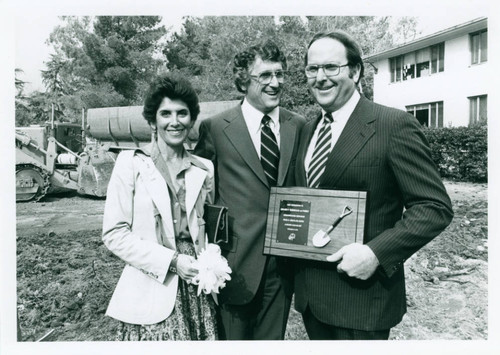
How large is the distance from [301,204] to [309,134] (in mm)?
464

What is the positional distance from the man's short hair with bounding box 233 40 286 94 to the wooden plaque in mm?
853

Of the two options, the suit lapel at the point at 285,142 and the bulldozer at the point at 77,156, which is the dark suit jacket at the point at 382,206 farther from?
the bulldozer at the point at 77,156

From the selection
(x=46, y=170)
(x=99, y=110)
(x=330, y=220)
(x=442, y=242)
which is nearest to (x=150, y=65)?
(x=99, y=110)

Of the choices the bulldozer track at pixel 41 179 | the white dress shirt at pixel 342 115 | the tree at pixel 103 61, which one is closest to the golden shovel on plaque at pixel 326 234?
the white dress shirt at pixel 342 115

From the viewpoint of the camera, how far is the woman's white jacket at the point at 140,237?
2.33 meters

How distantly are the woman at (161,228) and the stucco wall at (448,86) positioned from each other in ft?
28.1

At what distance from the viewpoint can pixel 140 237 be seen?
7.78ft

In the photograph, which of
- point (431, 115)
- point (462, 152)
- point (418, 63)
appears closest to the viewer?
point (462, 152)

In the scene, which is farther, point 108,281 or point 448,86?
point 448,86

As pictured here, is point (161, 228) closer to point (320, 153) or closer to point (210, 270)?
point (210, 270)

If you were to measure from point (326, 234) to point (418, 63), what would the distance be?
11.7 meters

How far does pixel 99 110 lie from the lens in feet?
28.5

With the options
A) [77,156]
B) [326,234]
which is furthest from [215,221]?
[77,156]

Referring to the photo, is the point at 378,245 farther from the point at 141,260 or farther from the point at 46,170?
the point at 46,170
